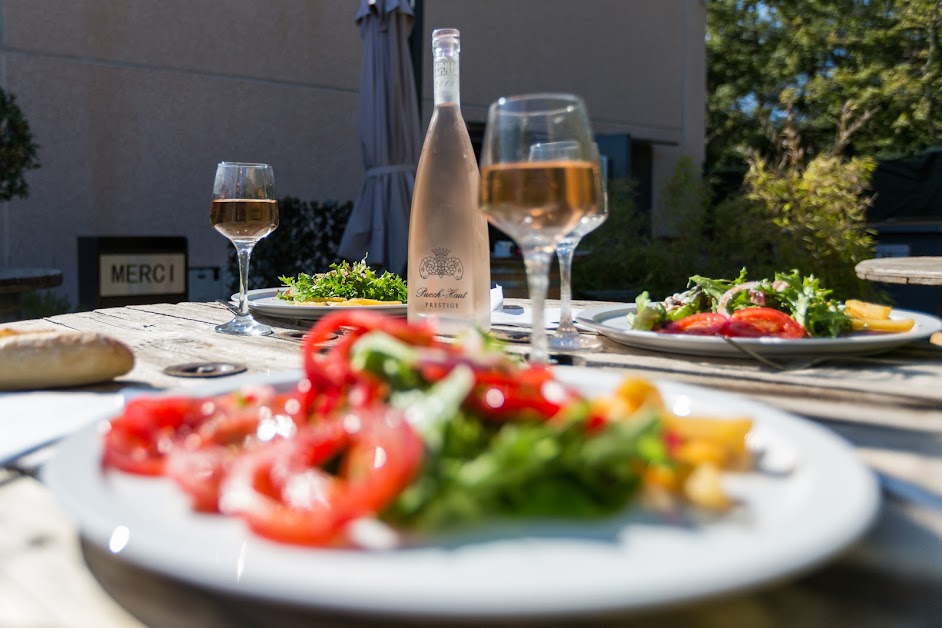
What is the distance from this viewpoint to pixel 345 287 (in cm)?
225

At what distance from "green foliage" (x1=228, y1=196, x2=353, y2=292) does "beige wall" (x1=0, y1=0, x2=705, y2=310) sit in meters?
1.27

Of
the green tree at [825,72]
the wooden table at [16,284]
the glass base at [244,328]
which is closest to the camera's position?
the glass base at [244,328]

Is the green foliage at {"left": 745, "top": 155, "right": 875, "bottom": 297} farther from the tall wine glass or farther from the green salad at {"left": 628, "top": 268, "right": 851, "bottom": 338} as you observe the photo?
the tall wine glass

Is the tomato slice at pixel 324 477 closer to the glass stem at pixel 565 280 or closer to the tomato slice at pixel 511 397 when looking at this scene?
the tomato slice at pixel 511 397

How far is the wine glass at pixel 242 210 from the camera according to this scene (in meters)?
1.86

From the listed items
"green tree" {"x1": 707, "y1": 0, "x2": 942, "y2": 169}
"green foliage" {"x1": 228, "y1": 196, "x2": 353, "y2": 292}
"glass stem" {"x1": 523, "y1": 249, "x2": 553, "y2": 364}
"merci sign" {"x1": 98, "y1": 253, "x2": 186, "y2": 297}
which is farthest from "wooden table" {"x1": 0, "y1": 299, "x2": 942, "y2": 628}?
"green tree" {"x1": 707, "y1": 0, "x2": 942, "y2": 169}

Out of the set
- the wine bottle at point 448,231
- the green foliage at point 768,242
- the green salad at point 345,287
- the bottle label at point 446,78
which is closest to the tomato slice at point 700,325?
the wine bottle at point 448,231

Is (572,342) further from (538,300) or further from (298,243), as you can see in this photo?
(298,243)

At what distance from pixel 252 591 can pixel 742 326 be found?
1282 millimetres

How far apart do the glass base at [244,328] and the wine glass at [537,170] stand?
0.85 m

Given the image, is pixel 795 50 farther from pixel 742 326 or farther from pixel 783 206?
pixel 742 326

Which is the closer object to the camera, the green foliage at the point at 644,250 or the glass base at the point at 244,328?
the glass base at the point at 244,328

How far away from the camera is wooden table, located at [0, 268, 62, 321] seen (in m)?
4.02

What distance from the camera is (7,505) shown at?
2.26 ft
